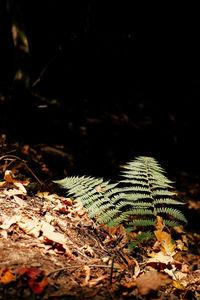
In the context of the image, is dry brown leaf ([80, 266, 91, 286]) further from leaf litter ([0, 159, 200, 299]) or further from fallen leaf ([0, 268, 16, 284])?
fallen leaf ([0, 268, 16, 284])

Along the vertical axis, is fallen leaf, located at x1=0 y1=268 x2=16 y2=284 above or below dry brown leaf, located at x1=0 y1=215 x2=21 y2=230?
below

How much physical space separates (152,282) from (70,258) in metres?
0.55

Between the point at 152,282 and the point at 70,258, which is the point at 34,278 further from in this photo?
the point at 152,282

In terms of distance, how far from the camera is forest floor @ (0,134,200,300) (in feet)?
3.60

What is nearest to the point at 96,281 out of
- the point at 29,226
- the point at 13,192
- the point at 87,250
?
the point at 87,250

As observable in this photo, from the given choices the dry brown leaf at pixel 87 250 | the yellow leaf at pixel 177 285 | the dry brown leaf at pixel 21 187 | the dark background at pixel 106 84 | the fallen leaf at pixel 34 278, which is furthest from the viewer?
the dark background at pixel 106 84

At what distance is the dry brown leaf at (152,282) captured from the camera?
1095mm

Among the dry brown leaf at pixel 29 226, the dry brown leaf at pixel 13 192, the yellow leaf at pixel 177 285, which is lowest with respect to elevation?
the yellow leaf at pixel 177 285

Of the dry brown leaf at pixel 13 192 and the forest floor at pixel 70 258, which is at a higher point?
the dry brown leaf at pixel 13 192

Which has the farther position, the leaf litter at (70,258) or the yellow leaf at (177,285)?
the yellow leaf at (177,285)

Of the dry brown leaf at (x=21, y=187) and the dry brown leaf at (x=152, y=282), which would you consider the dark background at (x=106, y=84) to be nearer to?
the dry brown leaf at (x=21, y=187)

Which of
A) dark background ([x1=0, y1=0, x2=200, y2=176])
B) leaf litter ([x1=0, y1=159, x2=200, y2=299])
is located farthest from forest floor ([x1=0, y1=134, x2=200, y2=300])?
dark background ([x1=0, y1=0, x2=200, y2=176])

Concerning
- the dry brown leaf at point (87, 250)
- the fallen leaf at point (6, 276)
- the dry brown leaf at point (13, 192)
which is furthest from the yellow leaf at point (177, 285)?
the dry brown leaf at point (13, 192)

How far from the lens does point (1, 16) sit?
5.97m
